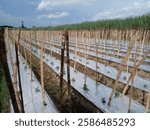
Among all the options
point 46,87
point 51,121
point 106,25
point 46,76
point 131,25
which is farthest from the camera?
point 106,25

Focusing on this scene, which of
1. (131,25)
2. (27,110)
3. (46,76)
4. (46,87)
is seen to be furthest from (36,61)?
(131,25)

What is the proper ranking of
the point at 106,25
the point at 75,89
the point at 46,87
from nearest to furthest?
the point at 75,89, the point at 46,87, the point at 106,25

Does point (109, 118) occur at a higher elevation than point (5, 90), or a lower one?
higher

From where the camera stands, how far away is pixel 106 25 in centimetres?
2775

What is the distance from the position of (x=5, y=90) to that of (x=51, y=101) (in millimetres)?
1412

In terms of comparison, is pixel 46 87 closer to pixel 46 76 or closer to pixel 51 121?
pixel 46 76

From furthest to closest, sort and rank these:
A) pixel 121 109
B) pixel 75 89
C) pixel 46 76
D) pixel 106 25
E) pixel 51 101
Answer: pixel 106 25 → pixel 46 76 → pixel 75 89 → pixel 51 101 → pixel 121 109

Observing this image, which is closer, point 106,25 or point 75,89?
point 75,89

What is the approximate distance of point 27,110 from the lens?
5602mm

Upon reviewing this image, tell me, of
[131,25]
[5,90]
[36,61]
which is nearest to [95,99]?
[5,90]

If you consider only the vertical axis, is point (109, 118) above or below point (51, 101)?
above

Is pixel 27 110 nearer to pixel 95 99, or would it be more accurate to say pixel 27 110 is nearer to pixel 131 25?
pixel 95 99

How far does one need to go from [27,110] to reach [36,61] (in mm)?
5967

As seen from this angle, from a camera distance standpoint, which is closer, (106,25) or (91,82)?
(91,82)
